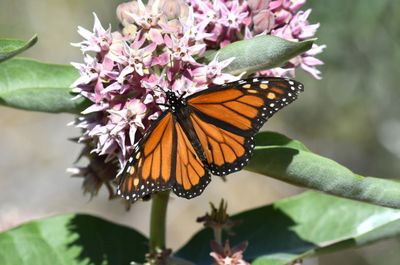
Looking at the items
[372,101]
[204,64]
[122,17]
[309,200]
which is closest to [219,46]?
[204,64]

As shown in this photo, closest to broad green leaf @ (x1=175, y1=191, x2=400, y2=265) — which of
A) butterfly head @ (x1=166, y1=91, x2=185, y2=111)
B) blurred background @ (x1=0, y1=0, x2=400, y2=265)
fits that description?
butterfly head @ (x1=166, y1=91, x2=185, y2=111)

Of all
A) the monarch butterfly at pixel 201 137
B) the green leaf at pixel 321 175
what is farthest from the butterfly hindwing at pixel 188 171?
the green leaf at pixel 321 175

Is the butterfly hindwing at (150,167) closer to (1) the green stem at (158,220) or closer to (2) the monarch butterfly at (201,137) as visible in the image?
(2) the monarch butterfly at (201,137)

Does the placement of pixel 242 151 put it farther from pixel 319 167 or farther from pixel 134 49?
pixel 134 49

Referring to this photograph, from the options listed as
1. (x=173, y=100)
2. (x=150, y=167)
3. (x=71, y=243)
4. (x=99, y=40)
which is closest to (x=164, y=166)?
(x=150, y=167)

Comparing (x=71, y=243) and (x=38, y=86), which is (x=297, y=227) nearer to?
(x=71, y=243)
